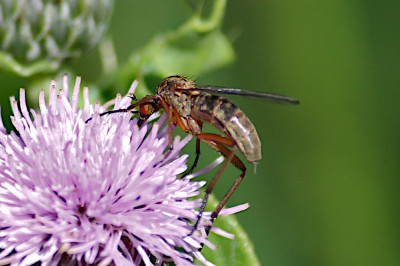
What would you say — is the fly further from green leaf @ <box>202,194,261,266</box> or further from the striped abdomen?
green leaf @ <box>202,194,261,266</box>

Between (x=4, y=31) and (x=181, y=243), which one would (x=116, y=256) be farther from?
(x=4, y=31)

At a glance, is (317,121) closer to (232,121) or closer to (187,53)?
(187,53)

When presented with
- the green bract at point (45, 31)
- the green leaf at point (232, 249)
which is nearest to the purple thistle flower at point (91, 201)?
the green leaf at point (232, 249)

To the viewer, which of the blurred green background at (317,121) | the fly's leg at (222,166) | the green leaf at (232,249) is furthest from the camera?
the blurred green background at (317,121)

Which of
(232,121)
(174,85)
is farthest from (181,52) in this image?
(232,121)

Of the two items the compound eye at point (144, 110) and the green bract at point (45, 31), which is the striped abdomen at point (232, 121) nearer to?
the compound eye at point (144, 110)
